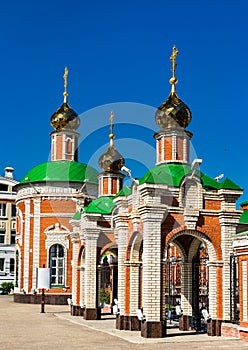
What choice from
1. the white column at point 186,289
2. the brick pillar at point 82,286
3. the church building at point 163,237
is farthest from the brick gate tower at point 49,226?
the white column at point 186,289

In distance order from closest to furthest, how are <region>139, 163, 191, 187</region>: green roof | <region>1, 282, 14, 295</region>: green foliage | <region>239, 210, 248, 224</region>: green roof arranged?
<region>139, 163, 191, 187</region>: green roof
<region>239, 210, 248, 224</region>: green roof
<region>1, 282, 14, 295</region>: green foliage

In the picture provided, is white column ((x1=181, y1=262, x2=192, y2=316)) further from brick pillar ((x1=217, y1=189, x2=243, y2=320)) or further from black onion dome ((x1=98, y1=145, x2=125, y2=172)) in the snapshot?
black onion dome ((x1=98, y1=145, x2=125, y2=172))

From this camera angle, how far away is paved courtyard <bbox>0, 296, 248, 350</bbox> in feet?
49.4

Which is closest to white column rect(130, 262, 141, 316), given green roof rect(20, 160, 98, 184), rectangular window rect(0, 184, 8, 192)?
green roof rect(20, 160, 98, 184)

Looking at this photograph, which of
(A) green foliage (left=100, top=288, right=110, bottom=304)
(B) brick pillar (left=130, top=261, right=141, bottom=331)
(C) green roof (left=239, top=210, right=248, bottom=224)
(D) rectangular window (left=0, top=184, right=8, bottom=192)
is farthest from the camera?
(D) rectangular window (left=0, top=184, right=8, bottom=192)

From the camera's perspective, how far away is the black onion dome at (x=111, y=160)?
28.5 metres

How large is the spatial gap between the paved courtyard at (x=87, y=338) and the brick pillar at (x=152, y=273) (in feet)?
1.33

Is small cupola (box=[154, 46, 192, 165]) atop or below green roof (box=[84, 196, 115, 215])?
atop

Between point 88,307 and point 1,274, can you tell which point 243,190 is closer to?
point 88,307

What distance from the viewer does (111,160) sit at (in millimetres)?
28547

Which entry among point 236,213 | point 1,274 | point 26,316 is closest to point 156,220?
point 236,213

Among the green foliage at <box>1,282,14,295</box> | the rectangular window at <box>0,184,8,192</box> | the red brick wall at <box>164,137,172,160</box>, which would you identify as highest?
the rectangular window at <box>0,184,8,192</box>

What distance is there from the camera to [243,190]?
18.0 m

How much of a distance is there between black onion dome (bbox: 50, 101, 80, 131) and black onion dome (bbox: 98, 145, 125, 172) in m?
8.93
